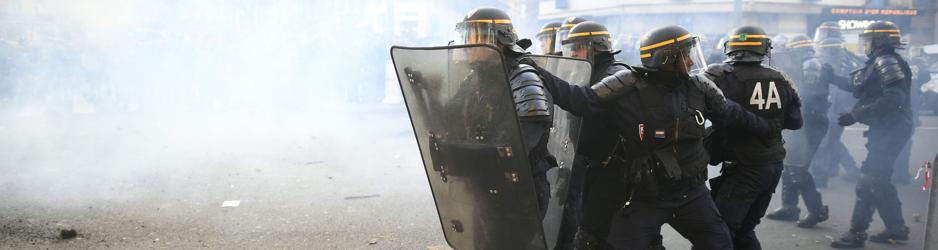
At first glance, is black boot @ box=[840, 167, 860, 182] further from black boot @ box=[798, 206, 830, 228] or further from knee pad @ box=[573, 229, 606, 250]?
knee pad @ box=[573, 229, 606, 250]

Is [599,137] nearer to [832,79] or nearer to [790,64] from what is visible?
[790,64]

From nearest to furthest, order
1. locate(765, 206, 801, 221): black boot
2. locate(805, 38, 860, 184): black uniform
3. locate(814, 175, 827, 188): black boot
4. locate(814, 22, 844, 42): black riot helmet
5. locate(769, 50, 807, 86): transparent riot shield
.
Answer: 1. locate(765, 206, 801, 221): black boot
2. locate(769, 50, 807, 86): transparent riot shield
3. locate(814, 175, 827, 188): black boot
4. locate(805, 38, 860, 184): black uniform
5. locate(814, 22, 844, 42): black riot helmet

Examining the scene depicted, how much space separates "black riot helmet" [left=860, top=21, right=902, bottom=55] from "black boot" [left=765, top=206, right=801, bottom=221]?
4.24ft

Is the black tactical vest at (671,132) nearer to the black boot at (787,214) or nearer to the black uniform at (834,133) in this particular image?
the black boot at (787,214)

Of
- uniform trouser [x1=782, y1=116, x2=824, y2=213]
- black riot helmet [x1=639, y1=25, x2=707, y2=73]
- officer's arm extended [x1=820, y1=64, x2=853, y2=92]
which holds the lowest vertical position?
uniform trouser [x1=782, y1=116, x2=824, y2=213]

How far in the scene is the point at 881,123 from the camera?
219 inches

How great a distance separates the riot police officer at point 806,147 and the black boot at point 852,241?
479 millimetres

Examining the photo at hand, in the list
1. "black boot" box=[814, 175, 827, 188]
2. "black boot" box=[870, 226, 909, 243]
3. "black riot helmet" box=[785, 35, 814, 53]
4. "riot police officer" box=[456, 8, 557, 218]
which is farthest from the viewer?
"black boot" box=[814, 175, 827, 188]

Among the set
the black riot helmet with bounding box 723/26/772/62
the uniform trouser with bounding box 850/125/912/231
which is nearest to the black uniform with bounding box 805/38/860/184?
the uniform trouser with bounding box 850/125/912/231

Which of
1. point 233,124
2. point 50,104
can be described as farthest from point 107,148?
point 50,104

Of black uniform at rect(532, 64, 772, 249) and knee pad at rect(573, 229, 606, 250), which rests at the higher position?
black uniform at rect(532, 64, 772, 249)

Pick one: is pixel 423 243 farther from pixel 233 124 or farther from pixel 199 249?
pixel 233 124

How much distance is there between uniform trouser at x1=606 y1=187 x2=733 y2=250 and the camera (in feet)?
9.98

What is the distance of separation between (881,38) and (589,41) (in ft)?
9.03
